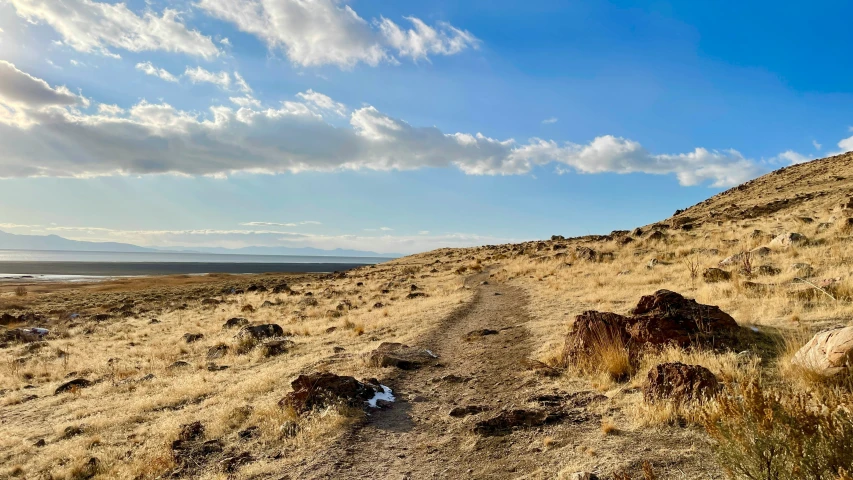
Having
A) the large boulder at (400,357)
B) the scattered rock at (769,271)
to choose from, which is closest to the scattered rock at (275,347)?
the large boulder at (400,357)

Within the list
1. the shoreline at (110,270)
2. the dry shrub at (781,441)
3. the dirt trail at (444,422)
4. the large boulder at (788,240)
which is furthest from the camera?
the shoreline at (110,270)

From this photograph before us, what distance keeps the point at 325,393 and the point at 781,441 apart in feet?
23.2

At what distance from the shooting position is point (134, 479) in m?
7.24

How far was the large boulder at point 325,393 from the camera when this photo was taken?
342 inches

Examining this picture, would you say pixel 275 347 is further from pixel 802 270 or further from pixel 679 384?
pixel 802 270

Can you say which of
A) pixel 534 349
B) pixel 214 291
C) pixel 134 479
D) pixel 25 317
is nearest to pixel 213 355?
pixel 134 479

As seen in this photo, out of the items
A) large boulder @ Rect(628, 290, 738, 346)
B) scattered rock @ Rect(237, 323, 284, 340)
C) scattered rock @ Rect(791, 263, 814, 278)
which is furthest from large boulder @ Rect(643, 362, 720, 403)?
scattered rock @ Rect(237, 323, 284, 340)

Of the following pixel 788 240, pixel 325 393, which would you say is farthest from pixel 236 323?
pixel 788 240

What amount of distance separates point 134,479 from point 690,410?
26.9 feet

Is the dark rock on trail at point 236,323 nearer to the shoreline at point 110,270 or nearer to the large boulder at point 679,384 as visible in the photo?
the large boulder at point 679,384

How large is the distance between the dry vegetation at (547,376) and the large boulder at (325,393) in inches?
11.5

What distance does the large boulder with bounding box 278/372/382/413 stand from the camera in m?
8.68

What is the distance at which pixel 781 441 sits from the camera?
383cm

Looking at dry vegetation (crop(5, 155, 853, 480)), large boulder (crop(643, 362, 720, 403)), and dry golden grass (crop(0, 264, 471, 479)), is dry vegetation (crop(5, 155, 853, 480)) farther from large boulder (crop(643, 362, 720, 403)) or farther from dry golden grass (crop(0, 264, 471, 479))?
large boulder (crop(643, 362, 720, 403))
